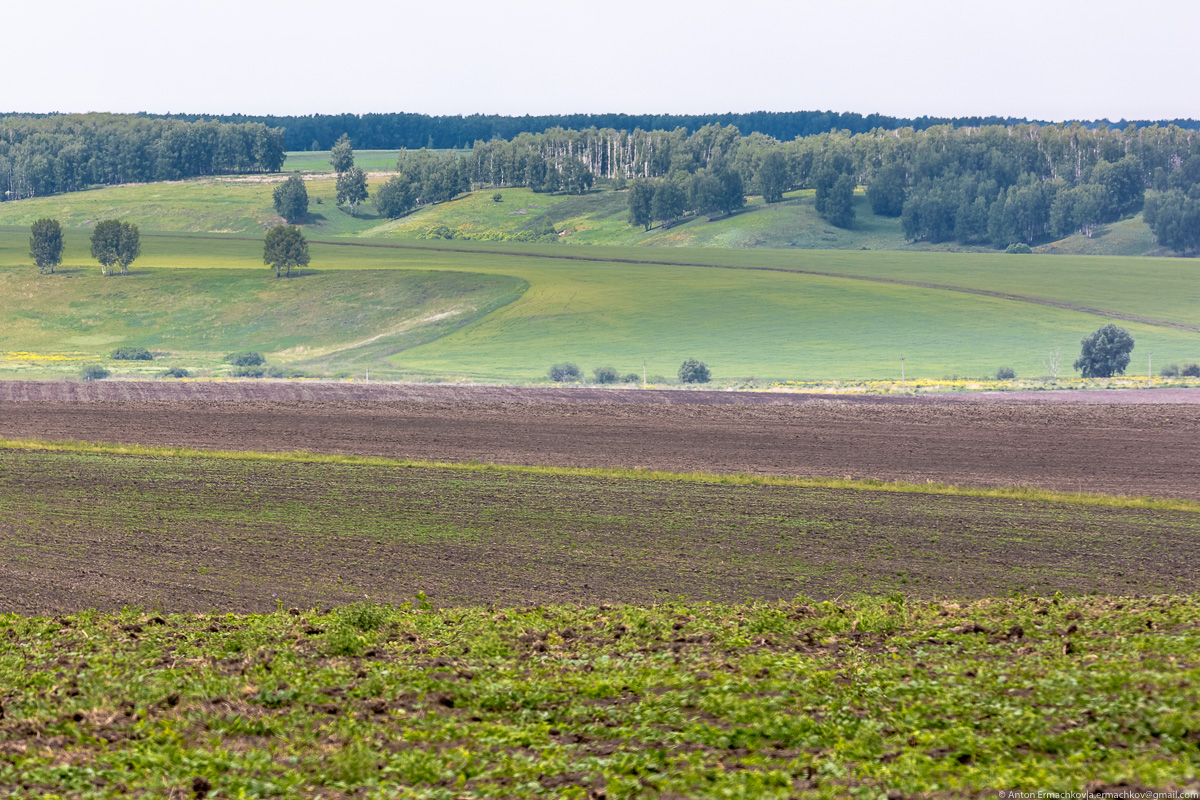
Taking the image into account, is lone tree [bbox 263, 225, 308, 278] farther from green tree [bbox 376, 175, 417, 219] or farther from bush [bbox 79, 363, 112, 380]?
green tree [bbox 376, 175, 417, 219]

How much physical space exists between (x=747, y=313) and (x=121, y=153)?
137692 mm

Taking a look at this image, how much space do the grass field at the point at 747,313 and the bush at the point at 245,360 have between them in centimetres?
450

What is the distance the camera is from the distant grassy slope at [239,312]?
238 ft

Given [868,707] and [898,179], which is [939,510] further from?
[898,179]

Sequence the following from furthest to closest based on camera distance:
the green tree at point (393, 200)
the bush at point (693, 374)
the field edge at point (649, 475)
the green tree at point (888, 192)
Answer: the green tree at point (393, 200)
the green tree at point (888, 192)
the bush at point (693, 374)
the field edge at point (649, 475)

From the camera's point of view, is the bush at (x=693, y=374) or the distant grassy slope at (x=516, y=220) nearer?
the bush at (x=693, y=374)

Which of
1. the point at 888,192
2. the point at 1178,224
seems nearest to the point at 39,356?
the point at 888,192

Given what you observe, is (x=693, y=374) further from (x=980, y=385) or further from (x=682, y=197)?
(x=682, y=197)

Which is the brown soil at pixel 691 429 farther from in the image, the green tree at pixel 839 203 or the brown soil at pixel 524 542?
the green tree at pixel 839 203

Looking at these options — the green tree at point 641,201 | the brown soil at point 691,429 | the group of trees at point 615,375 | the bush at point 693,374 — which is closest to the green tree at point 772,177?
the green tree at point 641,201

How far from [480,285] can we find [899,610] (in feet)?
240

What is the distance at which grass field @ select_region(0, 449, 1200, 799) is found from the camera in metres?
8.00

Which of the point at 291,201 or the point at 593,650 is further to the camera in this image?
the point at 291,201

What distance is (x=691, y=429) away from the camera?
105 ft
